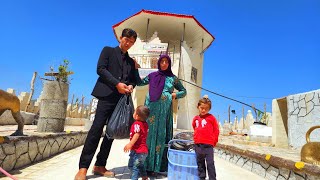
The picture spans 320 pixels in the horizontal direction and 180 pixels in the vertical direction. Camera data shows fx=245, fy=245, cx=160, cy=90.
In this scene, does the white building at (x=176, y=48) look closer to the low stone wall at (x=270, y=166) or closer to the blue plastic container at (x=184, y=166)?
the low stone wall at (x=270, y=166)

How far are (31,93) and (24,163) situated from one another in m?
13.4

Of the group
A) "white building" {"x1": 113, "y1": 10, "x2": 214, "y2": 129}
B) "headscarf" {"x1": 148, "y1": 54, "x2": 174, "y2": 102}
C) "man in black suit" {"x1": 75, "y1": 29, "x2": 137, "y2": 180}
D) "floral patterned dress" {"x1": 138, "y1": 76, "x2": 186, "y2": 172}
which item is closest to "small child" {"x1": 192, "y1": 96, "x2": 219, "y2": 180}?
"floral patterned dress" {"x1": 138, "y1": 76, "x2": 186, "y2": 172}

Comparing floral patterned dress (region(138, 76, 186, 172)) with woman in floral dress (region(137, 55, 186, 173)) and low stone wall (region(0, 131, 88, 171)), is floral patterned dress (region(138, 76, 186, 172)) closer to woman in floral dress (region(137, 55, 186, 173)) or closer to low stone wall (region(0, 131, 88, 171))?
woman in floral dress (region(137, 55, 186, 173))

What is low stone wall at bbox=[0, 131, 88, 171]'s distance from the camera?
3230mm

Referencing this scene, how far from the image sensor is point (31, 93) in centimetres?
1570

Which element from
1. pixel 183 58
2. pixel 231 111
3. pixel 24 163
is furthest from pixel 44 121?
pixel 231 111

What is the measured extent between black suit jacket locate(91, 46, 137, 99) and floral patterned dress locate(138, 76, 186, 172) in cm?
52

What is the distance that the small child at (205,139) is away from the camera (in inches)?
121

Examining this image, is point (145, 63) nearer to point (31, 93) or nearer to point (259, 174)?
point (31, 93)

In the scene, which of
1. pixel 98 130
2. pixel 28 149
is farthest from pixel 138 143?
pixel 28 149

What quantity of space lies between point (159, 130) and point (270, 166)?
6.29 feet

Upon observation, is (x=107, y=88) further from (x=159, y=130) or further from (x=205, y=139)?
(x=205, y=139)

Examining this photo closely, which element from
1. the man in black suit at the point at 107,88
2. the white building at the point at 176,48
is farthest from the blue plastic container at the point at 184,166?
the white building at the point at 176,48

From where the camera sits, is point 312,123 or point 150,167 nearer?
point 150,167
